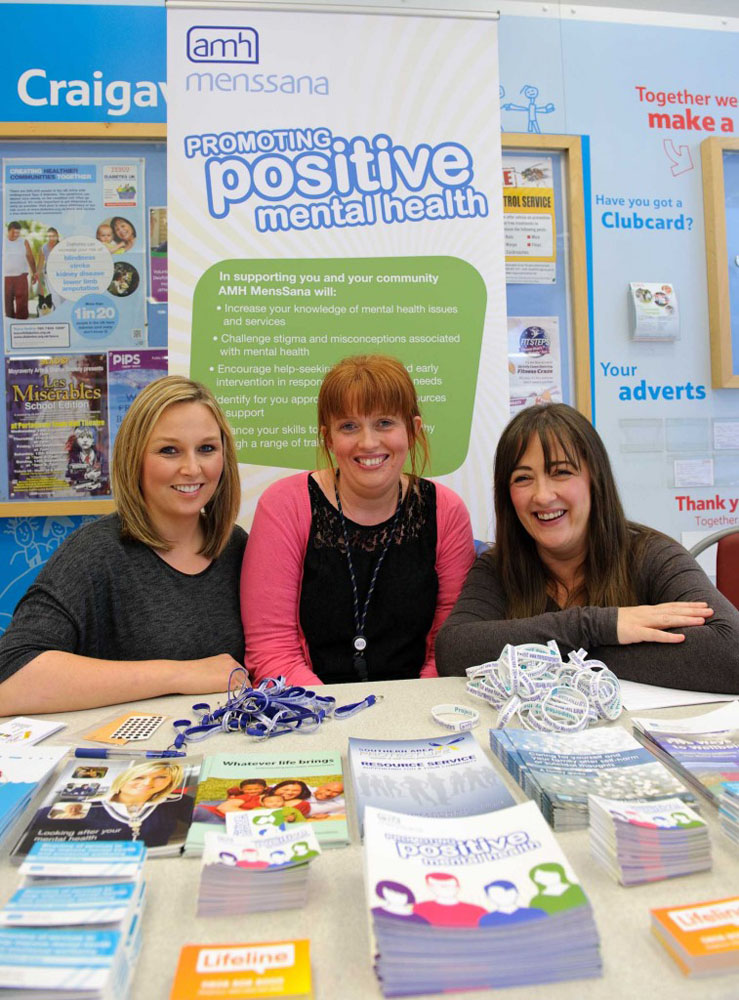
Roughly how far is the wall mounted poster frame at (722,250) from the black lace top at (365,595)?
5.49 ft

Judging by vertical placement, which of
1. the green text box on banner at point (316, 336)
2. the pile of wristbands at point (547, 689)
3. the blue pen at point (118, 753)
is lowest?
the blue pen at point (118, 753)

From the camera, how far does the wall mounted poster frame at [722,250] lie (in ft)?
9.05

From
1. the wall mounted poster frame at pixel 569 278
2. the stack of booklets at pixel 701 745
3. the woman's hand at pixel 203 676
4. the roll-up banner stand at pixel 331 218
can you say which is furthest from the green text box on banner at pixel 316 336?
the stack of booklets at pixel 701 745

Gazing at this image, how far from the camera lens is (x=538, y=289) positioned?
8.95 ft

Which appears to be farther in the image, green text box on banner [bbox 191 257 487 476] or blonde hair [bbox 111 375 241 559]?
green text box on banner [bbox 191 257 487 476]

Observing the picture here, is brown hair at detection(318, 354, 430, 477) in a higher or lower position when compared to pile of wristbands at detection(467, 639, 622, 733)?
higher

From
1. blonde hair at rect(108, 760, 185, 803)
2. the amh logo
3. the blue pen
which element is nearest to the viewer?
blonde hair at rect(108, 760, 185, 803)

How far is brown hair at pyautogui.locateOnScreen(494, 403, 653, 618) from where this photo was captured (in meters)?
1.60

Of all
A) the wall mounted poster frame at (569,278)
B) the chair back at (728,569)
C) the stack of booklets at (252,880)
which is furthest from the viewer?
the wall mounted poster frame at (569,278)

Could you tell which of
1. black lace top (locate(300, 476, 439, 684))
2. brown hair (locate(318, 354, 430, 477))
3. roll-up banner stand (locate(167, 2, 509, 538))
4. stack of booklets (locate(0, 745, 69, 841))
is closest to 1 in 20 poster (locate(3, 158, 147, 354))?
roll-up banner stand (locate(167, 2, 509, 538))

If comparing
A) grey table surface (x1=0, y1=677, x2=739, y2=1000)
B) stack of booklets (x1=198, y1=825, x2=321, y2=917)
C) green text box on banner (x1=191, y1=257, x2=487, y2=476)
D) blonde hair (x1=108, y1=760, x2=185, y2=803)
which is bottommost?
grey table surface (x1=0, y1=677, x2=739, y2=1000)

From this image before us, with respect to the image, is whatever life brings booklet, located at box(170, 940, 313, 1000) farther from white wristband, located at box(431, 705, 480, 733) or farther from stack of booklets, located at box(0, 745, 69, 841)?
white wristband, located at box(431, 705, 480, 733)

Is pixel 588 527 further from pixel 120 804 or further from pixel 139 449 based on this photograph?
pixel 120 804

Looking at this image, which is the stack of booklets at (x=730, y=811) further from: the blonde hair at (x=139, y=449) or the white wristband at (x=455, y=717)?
the blonde hair at (x=139, y=449)
